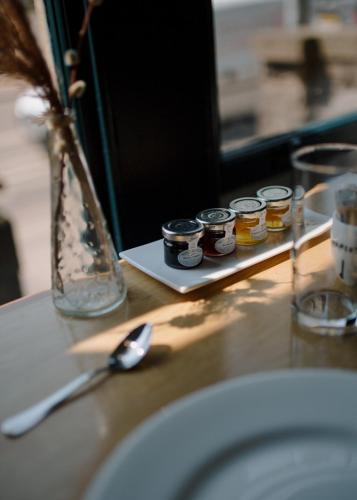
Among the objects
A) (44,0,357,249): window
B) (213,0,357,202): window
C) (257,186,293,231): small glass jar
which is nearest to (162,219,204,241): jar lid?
(257,186,293,231): small glass jar

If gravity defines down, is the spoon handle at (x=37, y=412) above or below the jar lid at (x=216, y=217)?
below

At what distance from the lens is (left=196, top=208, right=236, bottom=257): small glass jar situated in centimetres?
81

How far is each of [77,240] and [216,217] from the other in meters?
0.22

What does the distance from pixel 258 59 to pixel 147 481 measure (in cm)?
134

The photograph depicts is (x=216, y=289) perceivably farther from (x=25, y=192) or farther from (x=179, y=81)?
(x=25, y=192)

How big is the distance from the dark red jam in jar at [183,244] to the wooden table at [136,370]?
0.04 meters

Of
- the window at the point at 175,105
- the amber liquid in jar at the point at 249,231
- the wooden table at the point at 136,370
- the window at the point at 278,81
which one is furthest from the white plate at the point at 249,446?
the window at the point at 278,81

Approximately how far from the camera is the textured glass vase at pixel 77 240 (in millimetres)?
672

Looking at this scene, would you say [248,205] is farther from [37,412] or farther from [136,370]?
[37,412]

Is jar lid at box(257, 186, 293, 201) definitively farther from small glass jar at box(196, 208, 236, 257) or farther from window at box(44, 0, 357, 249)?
window at box(44, 0, 357, 249)

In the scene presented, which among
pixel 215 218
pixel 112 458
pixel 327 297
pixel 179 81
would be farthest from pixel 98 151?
pixel 112 458

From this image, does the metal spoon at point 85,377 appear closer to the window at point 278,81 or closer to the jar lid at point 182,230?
the jar lid at point 182,230

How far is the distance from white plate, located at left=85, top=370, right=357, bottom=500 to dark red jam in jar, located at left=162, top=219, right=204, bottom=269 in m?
0.26

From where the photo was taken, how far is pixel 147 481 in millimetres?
464
